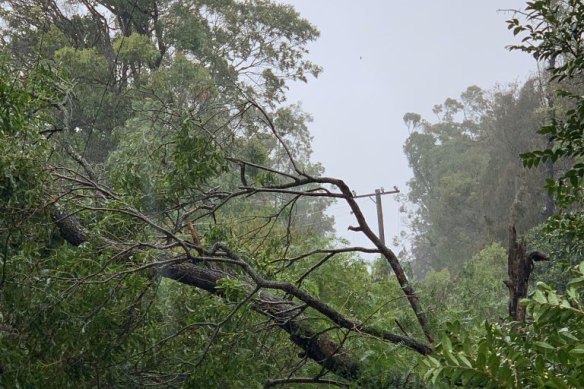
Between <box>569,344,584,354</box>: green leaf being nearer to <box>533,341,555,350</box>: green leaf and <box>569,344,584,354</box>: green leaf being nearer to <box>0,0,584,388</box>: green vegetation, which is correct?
<box>533,341,555,350</box>: green leaf

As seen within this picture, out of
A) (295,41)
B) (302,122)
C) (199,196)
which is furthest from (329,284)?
(302,122)

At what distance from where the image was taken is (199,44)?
1570cm

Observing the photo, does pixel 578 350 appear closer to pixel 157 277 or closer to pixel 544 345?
pixel 544 345

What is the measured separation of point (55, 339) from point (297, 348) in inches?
57.1

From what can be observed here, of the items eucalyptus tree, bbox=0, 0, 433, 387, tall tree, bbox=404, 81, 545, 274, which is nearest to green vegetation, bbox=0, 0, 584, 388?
eucalyptus tree, bbox=0, 0, 433, 387

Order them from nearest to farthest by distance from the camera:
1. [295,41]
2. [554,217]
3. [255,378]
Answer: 1. [554,217]
2. [255,378]
3. [295,41]

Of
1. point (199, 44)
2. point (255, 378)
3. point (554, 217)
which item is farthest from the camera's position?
point (199, 44)

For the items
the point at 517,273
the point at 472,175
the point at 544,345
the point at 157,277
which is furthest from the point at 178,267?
the point at 472,175

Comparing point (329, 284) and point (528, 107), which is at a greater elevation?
point (528, 107)

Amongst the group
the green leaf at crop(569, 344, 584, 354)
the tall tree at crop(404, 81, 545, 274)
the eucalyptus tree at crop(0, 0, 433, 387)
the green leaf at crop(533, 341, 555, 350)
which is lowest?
the green leaf at crop(569, 344, 584, 354)

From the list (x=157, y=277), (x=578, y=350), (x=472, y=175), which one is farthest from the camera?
(x=472, y=175)

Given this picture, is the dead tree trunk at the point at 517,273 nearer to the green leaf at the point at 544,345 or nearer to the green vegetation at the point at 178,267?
the green vegetation at the point at 178,267

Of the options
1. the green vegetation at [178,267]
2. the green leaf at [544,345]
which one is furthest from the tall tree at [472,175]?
the green leaf at [544,345]

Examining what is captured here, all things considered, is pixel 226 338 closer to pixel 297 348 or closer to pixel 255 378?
pixel 255 378
